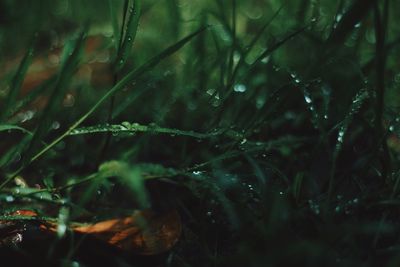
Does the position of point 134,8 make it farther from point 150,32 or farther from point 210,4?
point 210,4

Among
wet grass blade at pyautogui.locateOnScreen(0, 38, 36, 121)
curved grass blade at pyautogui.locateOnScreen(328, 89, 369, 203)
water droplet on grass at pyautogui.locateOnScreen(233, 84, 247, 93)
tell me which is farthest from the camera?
water droplet on grass at pyautogui.locateOnScreen(233, 84, 247, 93)

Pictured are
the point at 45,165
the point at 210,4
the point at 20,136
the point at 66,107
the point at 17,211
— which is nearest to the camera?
the point at 17,211

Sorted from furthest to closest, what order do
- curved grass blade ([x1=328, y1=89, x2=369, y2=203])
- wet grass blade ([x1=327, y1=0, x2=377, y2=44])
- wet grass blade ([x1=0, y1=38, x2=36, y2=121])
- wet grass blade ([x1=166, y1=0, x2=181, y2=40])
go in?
wet grass blade ([x1=166, y1=0, x2=181, y2=40]) < wet grass blade ([x1=0, y1=38, x2=36, y2=121]) < curved grass blade ([x1=328, y1=89, x2=369, y2=203]) < wet grass blade ([x1=327, y1=0, x2=377, y2=44])

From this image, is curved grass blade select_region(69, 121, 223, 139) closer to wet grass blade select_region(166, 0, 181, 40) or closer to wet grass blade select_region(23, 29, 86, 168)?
wet grass blade select_region(23, 29, 86, 168)

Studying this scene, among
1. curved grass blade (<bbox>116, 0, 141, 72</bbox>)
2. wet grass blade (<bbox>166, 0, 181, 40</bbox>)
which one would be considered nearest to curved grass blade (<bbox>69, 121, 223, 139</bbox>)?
curved grass blade (<bbox>116, 0, 141, 72</bbox>)

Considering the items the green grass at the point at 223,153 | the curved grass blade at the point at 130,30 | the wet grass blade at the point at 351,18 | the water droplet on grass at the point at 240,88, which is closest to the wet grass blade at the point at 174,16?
the green grass at the point at 223,153

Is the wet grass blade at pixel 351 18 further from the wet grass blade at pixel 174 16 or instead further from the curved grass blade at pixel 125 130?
the wet grass blade at pixel 174 16

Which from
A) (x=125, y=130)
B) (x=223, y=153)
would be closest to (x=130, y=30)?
(x=125, y=130)

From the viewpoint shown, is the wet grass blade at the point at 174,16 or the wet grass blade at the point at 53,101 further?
the wet grass blade at the point at 174,16

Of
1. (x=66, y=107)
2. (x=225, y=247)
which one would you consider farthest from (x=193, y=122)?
Result: (x=225, y=247)
